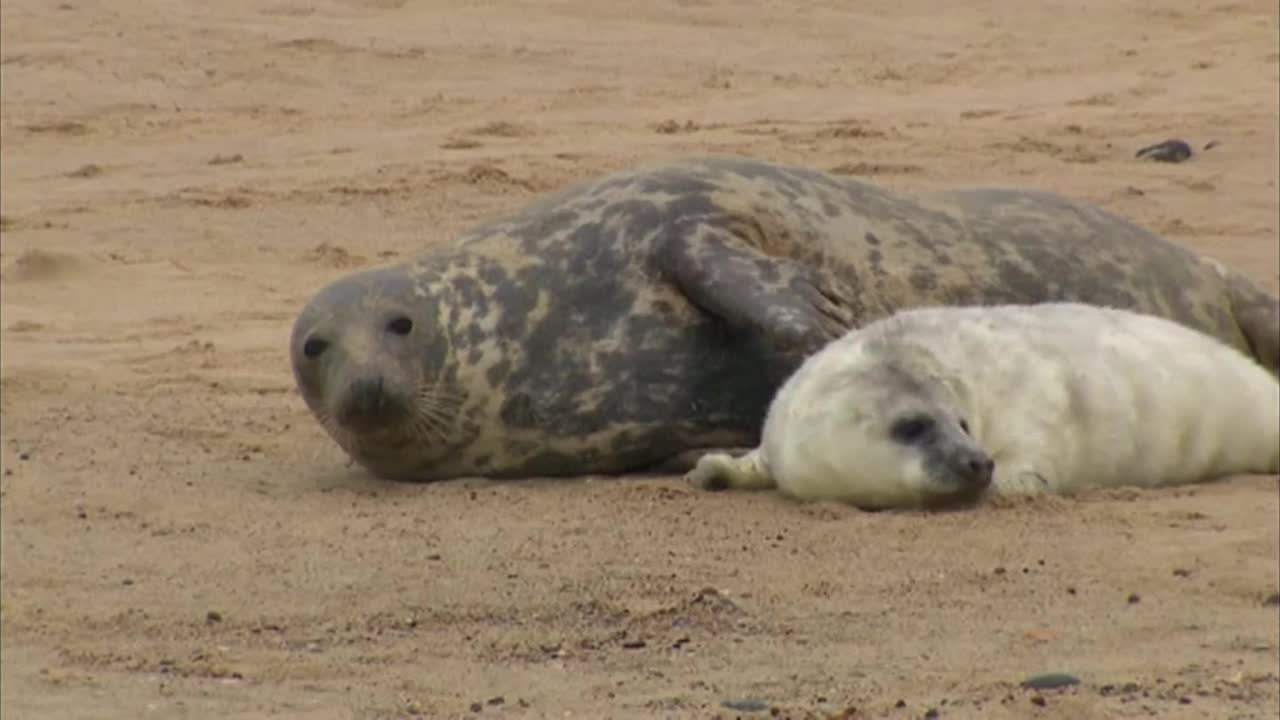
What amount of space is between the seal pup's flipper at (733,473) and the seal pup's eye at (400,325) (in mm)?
916

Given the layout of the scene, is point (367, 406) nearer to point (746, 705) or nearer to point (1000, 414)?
point (1000, 414)

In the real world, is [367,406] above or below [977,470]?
below

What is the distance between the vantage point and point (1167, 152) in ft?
37.9

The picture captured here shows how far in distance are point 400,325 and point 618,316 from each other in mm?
484

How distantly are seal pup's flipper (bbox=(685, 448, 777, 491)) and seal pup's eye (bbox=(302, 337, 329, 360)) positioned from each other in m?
0.97

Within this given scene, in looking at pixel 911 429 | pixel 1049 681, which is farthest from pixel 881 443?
pixel 1049 681

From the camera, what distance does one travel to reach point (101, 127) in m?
12.4

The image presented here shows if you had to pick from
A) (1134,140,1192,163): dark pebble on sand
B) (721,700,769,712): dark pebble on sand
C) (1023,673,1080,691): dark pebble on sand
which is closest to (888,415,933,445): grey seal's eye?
(1023,673,1080,691): dark pebble on sand

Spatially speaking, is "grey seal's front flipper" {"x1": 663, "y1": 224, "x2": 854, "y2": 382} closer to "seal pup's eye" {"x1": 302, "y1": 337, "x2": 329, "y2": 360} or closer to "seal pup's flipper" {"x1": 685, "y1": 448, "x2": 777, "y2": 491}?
"seal pup's flipper" {"x1": 685, "y1": 448, "x2": 777, "y2": 491}

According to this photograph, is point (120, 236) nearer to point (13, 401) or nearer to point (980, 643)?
point (13, 401)

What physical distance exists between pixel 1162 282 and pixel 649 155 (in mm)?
4268

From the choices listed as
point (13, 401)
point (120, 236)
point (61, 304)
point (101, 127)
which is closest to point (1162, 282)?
point (13, 401)

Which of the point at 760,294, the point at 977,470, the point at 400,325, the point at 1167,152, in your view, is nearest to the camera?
the point at 977,470

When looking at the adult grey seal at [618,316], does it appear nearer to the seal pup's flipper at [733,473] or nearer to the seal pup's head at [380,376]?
the seal pup's head at [380,376]
